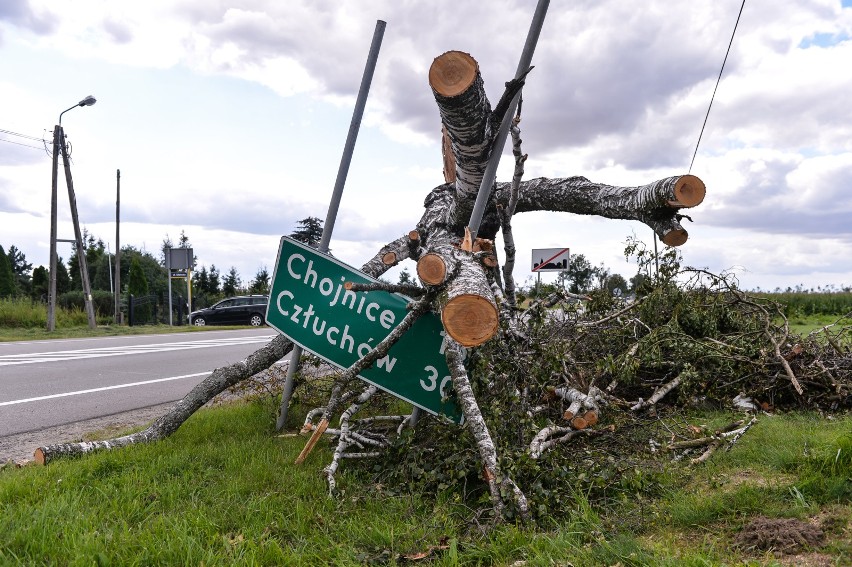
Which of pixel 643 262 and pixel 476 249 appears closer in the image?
pixel 476 249

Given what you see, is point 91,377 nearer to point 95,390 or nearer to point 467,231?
point 95,390

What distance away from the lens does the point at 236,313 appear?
91.3 feet

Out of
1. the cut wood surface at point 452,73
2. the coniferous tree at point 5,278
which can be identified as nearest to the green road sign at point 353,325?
the cut wood surface at point 452,73

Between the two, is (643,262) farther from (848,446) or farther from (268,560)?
(268,560)

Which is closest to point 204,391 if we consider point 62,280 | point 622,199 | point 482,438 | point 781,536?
point 482,438

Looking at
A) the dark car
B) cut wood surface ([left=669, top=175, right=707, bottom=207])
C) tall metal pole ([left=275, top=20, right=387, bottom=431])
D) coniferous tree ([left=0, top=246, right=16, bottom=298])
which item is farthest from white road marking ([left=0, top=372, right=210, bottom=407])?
coniferous tree ([left=0, top=246, right=16, bottom=298])

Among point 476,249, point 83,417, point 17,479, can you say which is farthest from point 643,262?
point 83,417

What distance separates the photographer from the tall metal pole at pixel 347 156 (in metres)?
4.86

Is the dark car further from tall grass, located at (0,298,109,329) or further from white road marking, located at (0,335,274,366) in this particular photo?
white road marking, located at (0,335,274,366)

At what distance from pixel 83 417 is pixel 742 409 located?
6.46 m

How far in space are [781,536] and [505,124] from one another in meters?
2.56

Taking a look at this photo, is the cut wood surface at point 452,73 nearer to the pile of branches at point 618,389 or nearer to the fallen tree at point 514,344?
the fallen tree at point 514,344

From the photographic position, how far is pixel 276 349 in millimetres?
4809

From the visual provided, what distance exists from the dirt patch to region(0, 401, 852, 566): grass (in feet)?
0.20
